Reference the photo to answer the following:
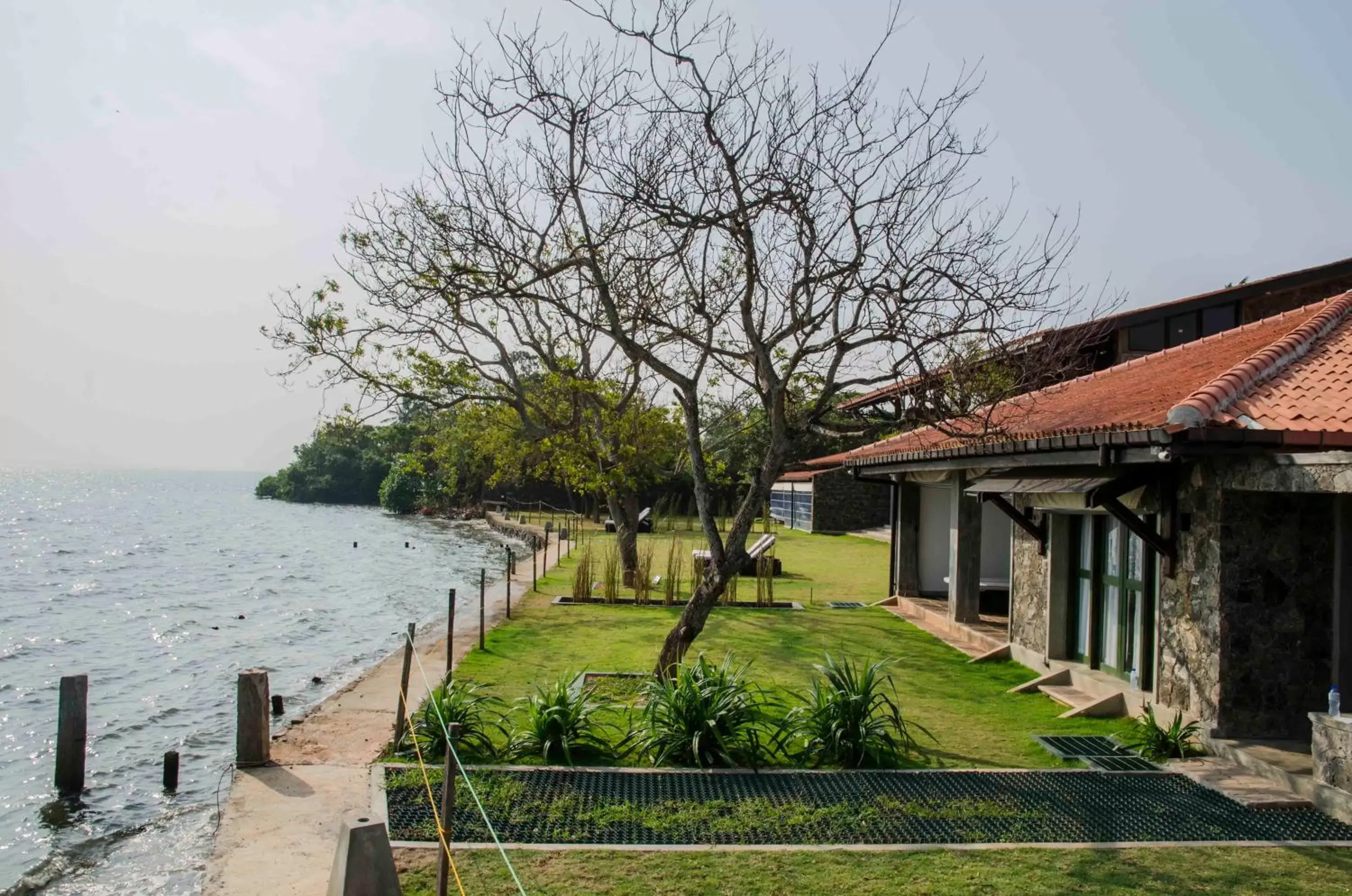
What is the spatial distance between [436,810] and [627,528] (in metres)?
14.0

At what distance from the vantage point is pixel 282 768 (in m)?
7.12

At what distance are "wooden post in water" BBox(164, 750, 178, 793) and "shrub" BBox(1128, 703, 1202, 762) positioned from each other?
7541mm

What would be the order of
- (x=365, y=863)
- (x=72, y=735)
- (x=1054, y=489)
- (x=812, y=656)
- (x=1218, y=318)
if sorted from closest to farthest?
(x=365, y=863) < (x=72, y=735) < (x=1054, y=489) < (x=812, y=656) < (x=1218, y=318)

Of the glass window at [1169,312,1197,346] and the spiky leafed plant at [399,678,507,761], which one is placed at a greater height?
the glass window at [1169,312,1197,346]

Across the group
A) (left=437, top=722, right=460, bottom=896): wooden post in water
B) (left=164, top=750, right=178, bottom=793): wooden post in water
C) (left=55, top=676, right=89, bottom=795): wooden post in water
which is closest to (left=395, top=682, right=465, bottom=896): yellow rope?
(left=437, top=722, right=460, bottom=896): wooden post in water

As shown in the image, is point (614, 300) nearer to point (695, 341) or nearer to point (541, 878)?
point (695, 341)

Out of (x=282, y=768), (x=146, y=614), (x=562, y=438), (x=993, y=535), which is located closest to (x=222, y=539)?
(x=146, y=614)

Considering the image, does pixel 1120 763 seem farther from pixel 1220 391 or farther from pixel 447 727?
pixel 447 727

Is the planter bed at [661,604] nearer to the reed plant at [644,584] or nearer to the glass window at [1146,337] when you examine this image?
the reed plant at [644,584]

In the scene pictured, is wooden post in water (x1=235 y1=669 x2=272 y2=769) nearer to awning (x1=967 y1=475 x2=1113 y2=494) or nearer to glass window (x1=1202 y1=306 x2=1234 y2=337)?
awning (x1=967 y1=475 x2=1113 y2=494)

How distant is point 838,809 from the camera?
5977mm

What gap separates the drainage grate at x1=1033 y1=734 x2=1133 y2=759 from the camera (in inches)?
289

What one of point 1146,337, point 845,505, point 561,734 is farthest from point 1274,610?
point 845,505

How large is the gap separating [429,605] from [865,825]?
15.5m
